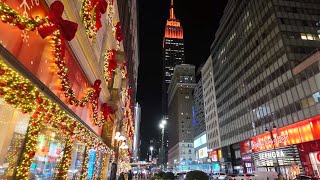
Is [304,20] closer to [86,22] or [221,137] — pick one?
[221,137]

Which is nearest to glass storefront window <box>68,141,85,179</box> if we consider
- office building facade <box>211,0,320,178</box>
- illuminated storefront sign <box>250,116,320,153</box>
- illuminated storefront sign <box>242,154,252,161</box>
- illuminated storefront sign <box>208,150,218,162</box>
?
office building facade <box>211,0,320,178</box>

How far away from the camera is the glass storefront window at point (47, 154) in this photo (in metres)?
7.87

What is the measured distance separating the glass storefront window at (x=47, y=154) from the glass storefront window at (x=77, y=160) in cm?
183

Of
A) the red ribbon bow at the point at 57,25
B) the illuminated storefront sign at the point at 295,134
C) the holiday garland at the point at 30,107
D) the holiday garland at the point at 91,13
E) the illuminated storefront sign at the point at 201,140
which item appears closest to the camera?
the holiday garland at the point at 30,107

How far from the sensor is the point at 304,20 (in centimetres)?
4375

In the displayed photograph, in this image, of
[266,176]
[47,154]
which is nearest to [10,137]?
[47,154]

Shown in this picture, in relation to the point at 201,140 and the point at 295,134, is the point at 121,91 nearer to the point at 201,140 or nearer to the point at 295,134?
the point at 295,134

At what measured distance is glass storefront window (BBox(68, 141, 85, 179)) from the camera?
11.4 meters

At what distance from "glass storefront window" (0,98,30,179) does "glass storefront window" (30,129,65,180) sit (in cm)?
101

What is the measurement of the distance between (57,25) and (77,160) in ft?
27.7

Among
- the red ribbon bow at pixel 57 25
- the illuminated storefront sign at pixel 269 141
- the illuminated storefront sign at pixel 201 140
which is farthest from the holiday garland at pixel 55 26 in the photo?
the illuminated storefront sign at pixel 201 140

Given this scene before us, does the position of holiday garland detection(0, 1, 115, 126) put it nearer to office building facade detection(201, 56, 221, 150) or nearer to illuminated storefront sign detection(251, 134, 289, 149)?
illuminated storefront sign detection(251, 134, 289, 149)

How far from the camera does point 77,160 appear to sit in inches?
479

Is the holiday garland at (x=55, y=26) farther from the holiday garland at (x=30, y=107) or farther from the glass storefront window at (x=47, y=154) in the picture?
the glass storefront window at (x=47, y=154)
